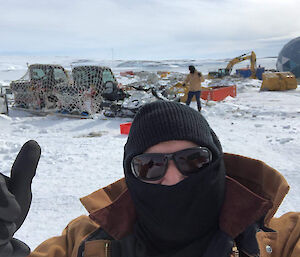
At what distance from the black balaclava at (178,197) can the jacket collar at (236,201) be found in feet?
0.26

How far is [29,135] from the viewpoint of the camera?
690cm

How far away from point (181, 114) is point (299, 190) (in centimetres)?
297

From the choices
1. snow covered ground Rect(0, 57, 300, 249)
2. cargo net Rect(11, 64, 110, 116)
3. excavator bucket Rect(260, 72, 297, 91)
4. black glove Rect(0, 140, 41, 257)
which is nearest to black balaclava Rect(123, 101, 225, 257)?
black glove Rect(0, 140, 41, 257)

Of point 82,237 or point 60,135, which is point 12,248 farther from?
point 60,135

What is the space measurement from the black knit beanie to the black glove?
453mm

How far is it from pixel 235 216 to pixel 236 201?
0.09 meters

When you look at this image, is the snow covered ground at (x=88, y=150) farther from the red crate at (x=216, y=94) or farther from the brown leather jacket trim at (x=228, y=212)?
the red crate at (x=216, y=94)

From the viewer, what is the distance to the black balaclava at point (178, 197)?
1303 mm

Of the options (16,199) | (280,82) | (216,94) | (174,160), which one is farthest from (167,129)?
(280,82)

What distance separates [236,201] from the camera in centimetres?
132

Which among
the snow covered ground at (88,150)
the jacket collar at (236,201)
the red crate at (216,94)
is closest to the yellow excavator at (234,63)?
the red crate at (216,94)


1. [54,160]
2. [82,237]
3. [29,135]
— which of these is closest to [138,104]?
[29,135]

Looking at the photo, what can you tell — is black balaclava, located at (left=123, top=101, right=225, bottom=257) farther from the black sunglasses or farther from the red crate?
the red crate

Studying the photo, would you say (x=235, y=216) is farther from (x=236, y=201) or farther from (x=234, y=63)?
(x=234, y=63)
